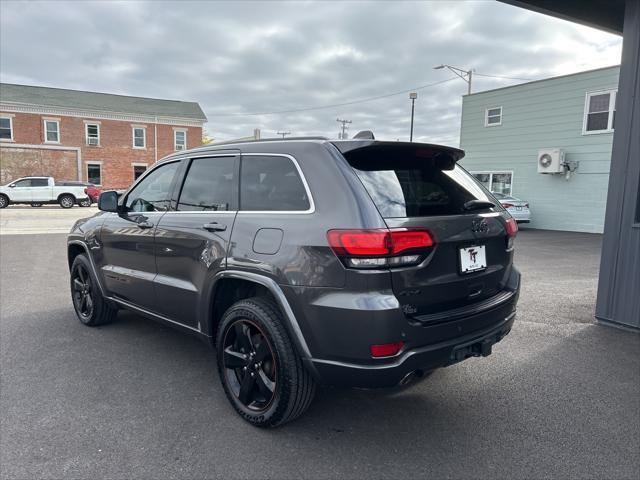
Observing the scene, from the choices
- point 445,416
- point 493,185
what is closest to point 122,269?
point 445,416

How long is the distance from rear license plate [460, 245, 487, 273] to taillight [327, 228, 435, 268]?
0.40 m

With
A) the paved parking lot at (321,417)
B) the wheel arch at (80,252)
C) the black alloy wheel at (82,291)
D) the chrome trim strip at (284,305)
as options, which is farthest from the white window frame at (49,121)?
the chrome trim strip at (284,305)

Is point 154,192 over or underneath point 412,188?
underneath

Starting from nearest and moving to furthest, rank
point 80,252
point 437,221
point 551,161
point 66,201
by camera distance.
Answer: point 437,221, point 80,252, point 551,161, point 66,201

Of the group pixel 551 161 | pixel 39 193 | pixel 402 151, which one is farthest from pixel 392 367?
pixel 39 193

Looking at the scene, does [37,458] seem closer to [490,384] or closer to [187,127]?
[490,384]

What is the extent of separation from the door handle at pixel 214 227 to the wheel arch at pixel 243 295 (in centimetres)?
30

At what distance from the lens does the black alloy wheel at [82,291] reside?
16.1 ft

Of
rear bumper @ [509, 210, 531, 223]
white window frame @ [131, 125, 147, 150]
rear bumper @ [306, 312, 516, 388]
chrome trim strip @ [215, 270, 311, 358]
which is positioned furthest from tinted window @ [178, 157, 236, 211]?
white window frame @ [131, 125, 147, 150]

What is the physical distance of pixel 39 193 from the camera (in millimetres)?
25188

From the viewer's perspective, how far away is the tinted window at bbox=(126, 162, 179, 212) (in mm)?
3883

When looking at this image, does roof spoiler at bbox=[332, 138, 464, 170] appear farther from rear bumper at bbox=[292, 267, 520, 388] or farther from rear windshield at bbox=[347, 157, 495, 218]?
rear bumper at bbox=[292, 267, 520, 388]

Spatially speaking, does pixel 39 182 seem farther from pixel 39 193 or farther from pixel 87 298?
pixel 87 298

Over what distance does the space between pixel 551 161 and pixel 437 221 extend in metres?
15.8
